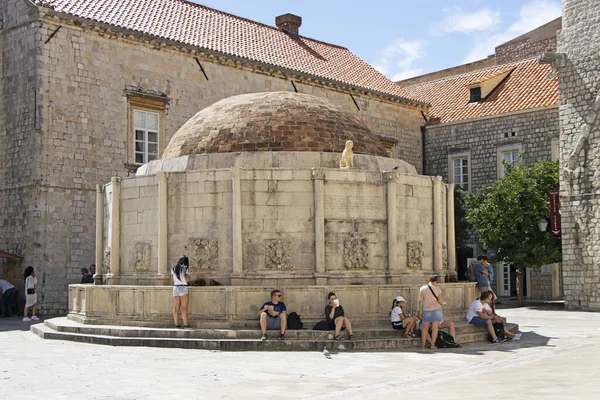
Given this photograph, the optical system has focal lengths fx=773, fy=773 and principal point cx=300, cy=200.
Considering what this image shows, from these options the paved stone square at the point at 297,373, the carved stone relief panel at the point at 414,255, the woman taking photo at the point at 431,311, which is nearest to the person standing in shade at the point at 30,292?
the paved stone square at the point at 297,373

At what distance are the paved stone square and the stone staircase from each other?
35 centimetres

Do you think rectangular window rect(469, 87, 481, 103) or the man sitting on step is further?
rectangular window rect(469, 87, 481, 103)

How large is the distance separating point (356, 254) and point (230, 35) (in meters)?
18.0

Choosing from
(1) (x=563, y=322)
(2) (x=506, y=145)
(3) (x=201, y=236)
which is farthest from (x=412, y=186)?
(2) (x=506, y=145)

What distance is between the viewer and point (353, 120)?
18188mm

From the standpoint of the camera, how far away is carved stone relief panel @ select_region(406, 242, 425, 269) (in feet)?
52.4

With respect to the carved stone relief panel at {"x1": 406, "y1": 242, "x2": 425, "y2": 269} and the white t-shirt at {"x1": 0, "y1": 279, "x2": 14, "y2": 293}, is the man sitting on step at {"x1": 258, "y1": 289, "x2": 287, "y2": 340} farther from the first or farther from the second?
the white t-shirt at {"x1": 0, "y1": 279, "x2": 14, "y2": 293}

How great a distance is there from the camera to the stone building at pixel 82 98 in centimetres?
2383

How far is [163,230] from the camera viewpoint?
1551 centimetres

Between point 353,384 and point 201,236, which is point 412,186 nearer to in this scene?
point 201,236

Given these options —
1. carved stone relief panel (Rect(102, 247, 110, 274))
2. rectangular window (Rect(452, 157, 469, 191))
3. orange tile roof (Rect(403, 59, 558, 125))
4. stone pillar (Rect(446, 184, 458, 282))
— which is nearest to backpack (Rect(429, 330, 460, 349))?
stone pillar (Rect(446, 184, 458, 282))

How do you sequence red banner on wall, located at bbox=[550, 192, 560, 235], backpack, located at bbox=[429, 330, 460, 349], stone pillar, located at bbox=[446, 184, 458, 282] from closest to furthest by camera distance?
1. backpack, located at bbox=[429, 330, 460, 349]
2. stone pillar, located at bbox=[446, 184, 458, 282]
3. red banner on wall, located at bbox=[550, 192, 560, 235]

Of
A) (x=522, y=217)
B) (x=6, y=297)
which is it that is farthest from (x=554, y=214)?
(x=6, y=297)

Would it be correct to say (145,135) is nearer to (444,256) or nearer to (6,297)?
(6,297)
